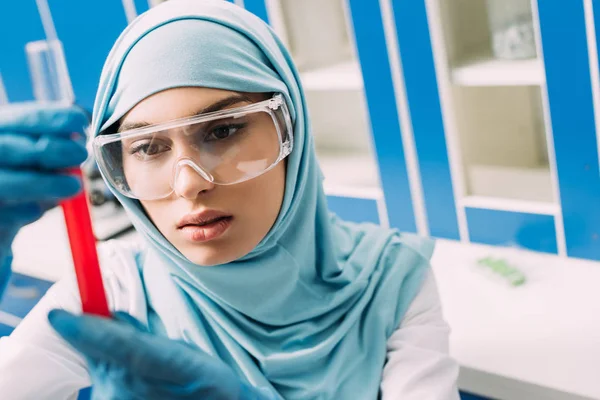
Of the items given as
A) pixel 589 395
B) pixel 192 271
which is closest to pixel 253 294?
pixel 192 271

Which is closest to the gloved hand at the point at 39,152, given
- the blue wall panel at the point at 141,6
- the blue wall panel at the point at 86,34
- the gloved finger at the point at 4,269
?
the gloved finger at the point at 4,269

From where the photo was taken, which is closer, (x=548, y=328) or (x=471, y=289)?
(x=548, y=328)

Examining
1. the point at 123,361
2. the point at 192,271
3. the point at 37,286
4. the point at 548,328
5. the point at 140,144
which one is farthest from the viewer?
the point at 37,286

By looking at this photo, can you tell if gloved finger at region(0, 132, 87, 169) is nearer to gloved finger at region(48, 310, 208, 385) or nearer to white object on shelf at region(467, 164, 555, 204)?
gloved finger at region(48, 310, 208, 385)

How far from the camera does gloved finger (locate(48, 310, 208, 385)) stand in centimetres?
87

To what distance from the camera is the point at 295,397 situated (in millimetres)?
1360

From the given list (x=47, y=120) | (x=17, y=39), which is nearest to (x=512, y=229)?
(x=47, y=120)

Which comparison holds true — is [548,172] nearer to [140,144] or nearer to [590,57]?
[590,57]

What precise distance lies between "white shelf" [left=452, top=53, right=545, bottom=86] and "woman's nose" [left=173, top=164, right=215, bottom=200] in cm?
90

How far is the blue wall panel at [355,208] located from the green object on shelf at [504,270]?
15.6 inches

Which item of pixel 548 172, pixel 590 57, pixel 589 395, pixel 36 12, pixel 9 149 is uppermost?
pixel 36 12

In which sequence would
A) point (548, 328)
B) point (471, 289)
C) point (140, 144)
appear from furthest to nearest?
point (471, 289) → point (548, 328) → point (140, 144)

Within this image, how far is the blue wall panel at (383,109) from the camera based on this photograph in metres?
1.91

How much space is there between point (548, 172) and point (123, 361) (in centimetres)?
145
